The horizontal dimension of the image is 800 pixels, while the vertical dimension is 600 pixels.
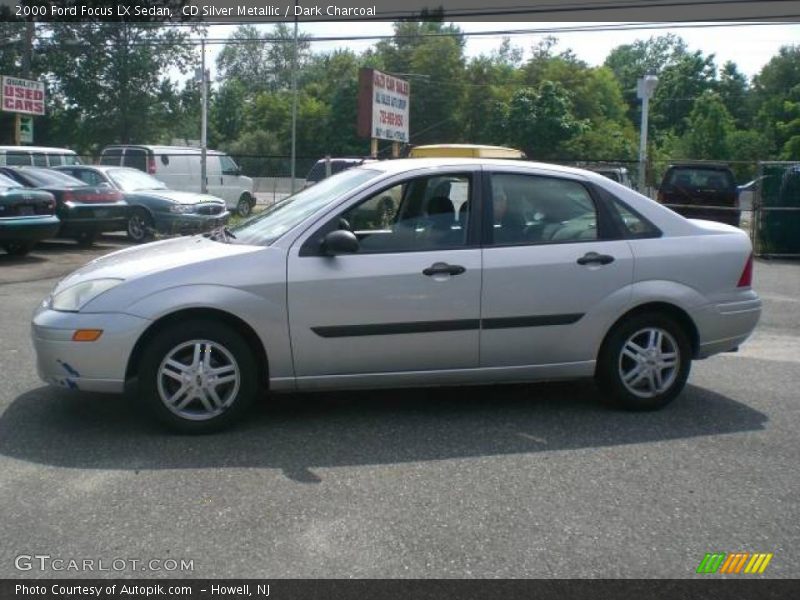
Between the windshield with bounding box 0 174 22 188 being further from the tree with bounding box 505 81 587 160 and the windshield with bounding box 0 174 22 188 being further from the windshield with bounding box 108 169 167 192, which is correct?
the tree with bounding box 505 81 587 160

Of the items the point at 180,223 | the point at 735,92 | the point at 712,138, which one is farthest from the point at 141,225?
the point at 735,92

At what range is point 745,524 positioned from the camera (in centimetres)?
425

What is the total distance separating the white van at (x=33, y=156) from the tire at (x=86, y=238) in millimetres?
3251

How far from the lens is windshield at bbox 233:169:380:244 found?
5.70 m

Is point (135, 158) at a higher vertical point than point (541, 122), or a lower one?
lower

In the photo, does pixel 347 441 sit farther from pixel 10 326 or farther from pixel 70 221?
pixel 70 221

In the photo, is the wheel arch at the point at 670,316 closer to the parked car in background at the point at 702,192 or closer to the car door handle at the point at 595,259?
the car door handle at the point at 595,259

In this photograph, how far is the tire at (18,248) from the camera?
14.6 m

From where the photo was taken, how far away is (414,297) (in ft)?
18.1

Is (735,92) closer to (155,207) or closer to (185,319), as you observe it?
(155,207)

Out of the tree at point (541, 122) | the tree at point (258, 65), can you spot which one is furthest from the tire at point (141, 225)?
the tree at point (258, 65)
